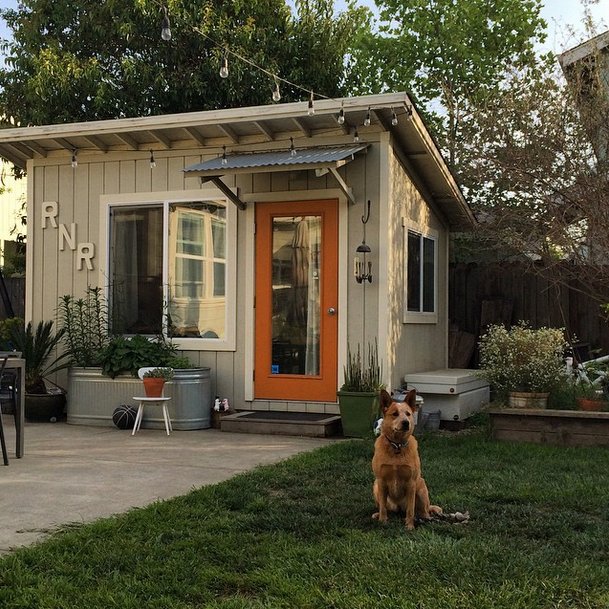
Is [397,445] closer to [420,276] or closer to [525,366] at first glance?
[525,366]

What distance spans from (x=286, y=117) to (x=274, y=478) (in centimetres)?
359

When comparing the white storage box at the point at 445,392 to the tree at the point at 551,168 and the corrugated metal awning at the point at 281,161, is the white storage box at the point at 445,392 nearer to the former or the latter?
the tree at the point at 551,168

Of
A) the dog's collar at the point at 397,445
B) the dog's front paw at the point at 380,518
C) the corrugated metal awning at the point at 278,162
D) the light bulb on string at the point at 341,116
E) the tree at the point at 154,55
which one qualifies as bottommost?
the dog's front paw at the point at 380,518

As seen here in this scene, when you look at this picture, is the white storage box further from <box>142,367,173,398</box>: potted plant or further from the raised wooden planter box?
<box>142,367,173,398</box>: potted plant

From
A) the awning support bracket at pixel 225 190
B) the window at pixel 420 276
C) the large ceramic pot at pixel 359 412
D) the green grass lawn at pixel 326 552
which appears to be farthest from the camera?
the window at pixel 420 276

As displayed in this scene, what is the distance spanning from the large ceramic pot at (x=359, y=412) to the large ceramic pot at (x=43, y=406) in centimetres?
311

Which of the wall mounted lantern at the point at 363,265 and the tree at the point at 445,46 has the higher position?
the tree at the point at 445,46

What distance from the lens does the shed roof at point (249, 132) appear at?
23.6ft

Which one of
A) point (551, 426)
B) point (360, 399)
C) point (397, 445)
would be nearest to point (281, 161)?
point (360, 399)

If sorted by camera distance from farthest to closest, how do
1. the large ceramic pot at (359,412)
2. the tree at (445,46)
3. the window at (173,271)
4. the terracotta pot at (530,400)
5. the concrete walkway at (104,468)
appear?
1. the tree at (445,46)
2. the window at (173,271)
3. the large ceramic pot at (359,412)
4. the terracotta pot at (530,400)
5. the concrete walkway at (104,468)

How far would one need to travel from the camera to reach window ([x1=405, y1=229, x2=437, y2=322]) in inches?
329

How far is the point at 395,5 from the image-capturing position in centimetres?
1631

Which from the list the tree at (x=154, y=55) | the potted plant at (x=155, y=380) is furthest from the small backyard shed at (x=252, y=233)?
the tree at (x=154, y=55)

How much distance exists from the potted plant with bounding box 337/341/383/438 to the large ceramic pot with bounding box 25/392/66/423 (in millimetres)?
3071
